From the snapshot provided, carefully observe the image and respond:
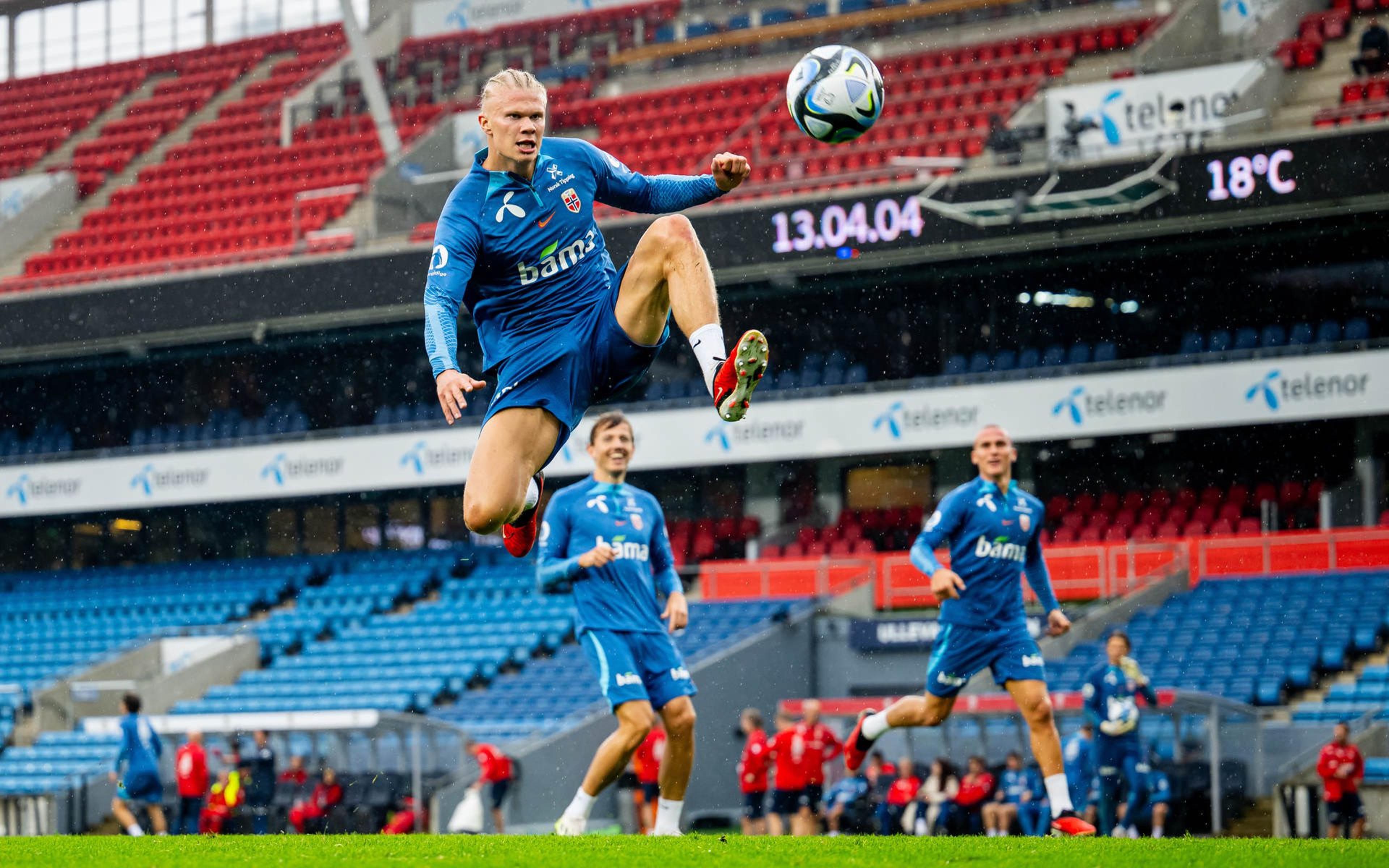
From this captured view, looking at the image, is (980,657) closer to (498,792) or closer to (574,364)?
(574,364)

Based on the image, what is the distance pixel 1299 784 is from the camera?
1447 centimetres

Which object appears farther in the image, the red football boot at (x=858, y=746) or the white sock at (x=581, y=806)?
the red football boot at (x=858, y=746)

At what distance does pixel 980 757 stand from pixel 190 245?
61.8 ft

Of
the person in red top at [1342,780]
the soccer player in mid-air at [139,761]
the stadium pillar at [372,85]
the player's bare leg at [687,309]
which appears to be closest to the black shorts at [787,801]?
the person in red top at [1342,780]

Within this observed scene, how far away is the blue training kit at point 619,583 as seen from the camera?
9086 millimetres

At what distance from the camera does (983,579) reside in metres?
9.55

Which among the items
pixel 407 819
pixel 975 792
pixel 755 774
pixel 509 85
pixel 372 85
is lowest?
pixel 407 819

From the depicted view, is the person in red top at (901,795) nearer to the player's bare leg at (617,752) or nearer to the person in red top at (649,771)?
the person in red top at (649,771)

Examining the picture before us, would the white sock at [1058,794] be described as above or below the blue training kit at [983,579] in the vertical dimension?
below

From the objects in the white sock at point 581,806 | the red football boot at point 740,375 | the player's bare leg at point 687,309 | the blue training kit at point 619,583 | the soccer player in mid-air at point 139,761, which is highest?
the player's bare leg at point 687,309

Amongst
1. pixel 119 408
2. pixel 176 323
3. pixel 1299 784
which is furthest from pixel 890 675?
pixel 119 408

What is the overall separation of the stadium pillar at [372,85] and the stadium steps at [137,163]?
6.82 m

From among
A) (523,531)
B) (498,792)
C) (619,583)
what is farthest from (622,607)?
(498,792)

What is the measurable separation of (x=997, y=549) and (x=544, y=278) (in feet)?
11.5
